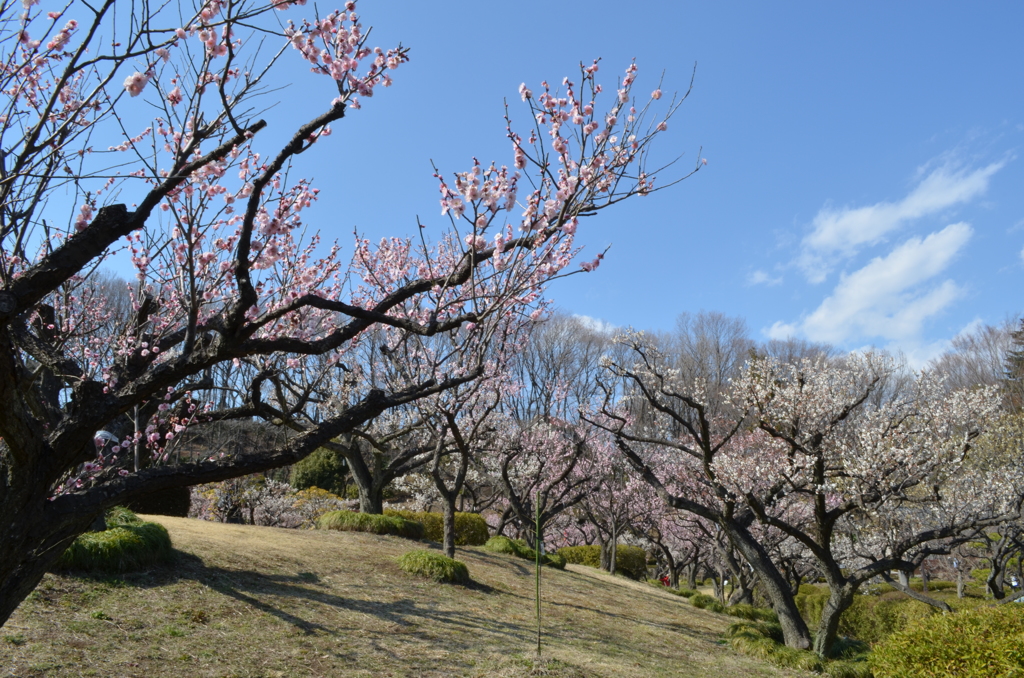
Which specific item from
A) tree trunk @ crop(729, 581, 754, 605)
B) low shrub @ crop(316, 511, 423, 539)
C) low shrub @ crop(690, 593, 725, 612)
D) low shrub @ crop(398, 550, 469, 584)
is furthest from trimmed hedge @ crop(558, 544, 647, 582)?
low shrub @ crop(398, 550, 469, 584)

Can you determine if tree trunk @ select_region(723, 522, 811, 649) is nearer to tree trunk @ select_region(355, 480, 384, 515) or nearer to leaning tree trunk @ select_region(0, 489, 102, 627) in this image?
tree trunk @ select_region(355, 480, 384, 515)

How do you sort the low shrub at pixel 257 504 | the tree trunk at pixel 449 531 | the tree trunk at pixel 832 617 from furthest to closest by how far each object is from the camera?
the low shrub at pixel 257 504 → the tree trunk at pixel 449 531 → the tree trunk at pixel 832 617

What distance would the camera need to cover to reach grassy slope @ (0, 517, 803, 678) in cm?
562

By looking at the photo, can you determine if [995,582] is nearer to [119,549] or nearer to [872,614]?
[872,614]

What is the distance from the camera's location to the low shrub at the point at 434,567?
9.97 metres

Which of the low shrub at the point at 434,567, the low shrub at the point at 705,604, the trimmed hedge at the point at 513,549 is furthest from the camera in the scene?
the trimmed hedge at the point at 513,549

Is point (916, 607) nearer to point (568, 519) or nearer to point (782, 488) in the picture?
point (782, 488)

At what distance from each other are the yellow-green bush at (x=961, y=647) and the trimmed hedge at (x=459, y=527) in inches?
451

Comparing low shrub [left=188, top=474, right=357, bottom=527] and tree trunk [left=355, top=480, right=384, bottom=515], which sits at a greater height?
tree trunk [left=355, top=480, right=384, bottom=515]

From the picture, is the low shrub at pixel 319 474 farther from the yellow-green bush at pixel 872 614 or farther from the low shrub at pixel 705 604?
the yellow-green bush at pixel 872 614

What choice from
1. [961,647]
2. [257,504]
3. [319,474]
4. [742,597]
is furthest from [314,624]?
[319,474]

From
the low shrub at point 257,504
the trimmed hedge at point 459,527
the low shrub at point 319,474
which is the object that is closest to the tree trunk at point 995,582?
the trimmed hedge at point 459,527

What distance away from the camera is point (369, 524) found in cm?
1316

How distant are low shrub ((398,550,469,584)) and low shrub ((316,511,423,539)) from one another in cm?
296
